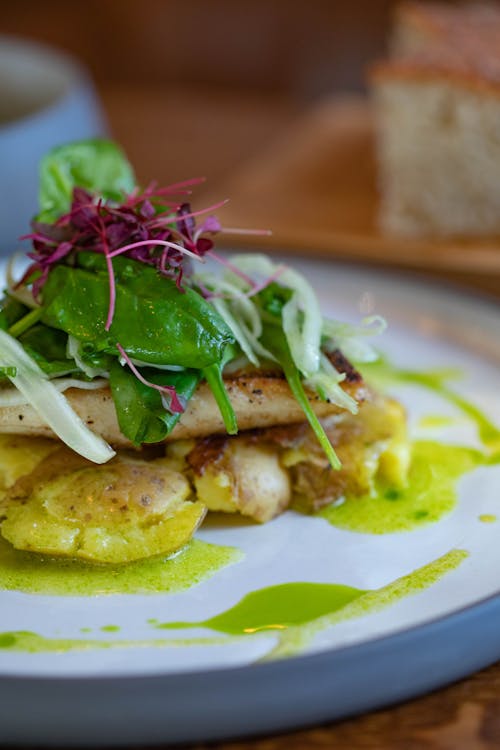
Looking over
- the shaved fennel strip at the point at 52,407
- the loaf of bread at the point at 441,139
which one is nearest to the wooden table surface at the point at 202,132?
the loaf of bread at the point at 441,139

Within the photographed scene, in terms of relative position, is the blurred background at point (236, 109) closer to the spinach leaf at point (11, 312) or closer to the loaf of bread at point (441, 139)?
the loaf of bread at point (441, 139)

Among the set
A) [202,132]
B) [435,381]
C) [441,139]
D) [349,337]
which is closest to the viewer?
[349,337]

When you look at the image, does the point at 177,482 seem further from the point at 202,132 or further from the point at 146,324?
the point at 202,132

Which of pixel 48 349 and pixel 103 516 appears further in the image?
pixel 48 349

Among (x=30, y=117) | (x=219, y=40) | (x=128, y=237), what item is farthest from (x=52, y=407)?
A: (x=219, y=40)

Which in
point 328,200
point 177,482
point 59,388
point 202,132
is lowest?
point 328,200

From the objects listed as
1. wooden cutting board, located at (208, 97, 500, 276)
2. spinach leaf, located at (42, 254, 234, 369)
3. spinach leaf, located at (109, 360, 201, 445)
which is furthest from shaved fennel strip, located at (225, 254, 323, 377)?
wooden cutting board, located at (208, 97, 500, 276)

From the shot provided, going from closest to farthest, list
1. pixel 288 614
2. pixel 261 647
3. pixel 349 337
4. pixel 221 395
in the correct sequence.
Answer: pixel 261 647, pixel 288 614, pixel 221 395, pixel 349 337

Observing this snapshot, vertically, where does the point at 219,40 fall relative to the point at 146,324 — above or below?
below
